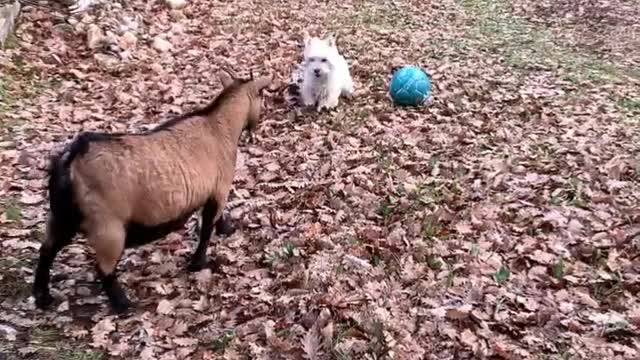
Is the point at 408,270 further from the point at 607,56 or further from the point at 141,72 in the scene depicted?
the point at 607,56

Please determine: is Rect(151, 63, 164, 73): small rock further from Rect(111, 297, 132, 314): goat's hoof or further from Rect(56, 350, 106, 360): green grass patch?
Rect(56, 350, 106, 360): green grass patch

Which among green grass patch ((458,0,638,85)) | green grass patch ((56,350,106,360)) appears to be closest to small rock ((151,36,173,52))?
green grass patch ((458,0,638,85))

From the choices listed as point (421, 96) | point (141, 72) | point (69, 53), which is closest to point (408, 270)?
point (421, 96)

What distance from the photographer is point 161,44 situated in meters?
9.69

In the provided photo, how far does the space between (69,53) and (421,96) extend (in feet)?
14.9

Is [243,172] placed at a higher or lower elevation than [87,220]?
lower

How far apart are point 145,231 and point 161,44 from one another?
585 centimetres

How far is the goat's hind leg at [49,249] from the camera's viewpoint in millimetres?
4254


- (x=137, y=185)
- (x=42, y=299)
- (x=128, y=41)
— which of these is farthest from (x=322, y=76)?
(x=42, y=299)

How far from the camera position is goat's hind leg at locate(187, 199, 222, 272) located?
4.94m

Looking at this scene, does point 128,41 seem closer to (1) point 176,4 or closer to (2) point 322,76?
(1) point 176,4

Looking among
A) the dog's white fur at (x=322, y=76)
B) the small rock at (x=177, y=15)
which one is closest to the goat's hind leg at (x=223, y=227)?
the dog's white fur at (x=322, y=76)

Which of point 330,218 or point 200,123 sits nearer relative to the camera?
point 200,123

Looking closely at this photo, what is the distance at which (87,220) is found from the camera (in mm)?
4094
